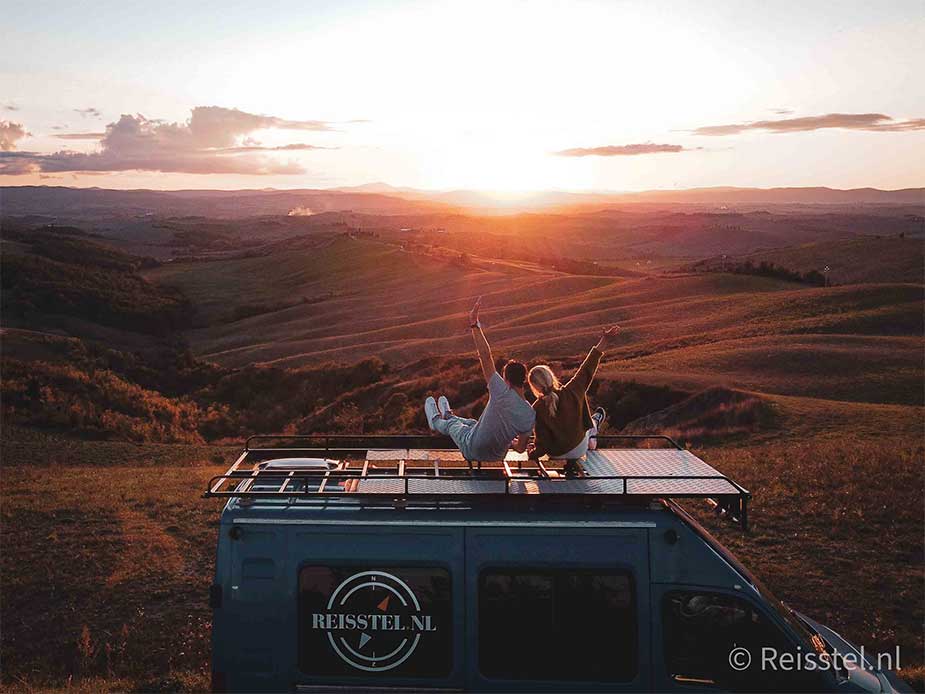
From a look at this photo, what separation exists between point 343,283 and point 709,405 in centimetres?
5522

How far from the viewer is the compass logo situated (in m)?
5.22

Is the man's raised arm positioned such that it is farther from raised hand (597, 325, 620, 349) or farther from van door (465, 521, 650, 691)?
van door (465, 521, 650, 691)

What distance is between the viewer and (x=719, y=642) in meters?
5.30

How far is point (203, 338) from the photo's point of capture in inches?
2111

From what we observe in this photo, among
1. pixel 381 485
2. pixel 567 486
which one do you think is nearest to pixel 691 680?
pixel 567 486

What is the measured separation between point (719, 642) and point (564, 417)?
74.1 inches

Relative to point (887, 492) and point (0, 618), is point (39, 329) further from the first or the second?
point (887, 492)

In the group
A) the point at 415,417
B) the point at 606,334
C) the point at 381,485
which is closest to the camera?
the point at 381,485

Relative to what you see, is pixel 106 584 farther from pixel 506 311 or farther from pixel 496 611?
pixel 506 311

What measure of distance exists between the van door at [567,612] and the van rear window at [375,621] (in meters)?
0.25

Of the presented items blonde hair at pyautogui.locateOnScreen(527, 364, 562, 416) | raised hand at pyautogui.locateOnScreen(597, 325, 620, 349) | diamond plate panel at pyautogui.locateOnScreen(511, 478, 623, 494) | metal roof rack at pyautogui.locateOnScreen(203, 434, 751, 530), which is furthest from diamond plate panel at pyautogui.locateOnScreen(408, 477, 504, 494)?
raised hand at pyautogui.locateOnScreen(597, 325, 620, 349)

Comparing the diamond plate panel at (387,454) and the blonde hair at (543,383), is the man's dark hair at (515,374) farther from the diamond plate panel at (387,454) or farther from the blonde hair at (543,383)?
the diamond plate panel at (387,454)

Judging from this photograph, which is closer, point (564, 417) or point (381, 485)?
point (381, 485)

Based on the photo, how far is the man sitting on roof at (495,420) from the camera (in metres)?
6.22
